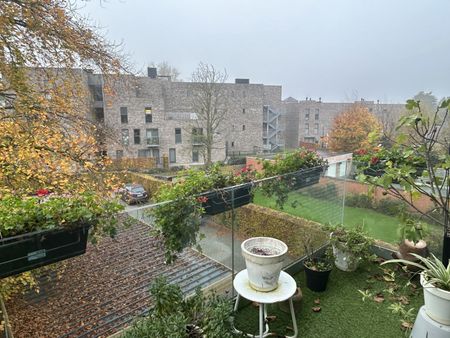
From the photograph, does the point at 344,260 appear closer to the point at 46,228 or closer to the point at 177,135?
the point at 46,228

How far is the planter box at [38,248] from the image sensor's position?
131 centimetres

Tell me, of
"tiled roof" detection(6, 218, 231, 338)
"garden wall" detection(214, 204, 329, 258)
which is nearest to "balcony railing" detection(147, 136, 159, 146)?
"tiled roof" detection(6, 218, 231, 338)

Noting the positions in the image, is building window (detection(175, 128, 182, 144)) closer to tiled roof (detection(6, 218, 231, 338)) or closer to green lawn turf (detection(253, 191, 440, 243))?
tiled roof (detection(6, 218, 231, 338))

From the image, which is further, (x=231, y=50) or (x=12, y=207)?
(x=231, y=50)

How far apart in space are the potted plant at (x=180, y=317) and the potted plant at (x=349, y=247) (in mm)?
1893

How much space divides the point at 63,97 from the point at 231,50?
1306 centimetres

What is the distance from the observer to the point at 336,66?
498 inches

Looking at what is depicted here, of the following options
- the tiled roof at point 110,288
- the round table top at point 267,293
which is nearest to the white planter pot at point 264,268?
the round table top at point 267,293

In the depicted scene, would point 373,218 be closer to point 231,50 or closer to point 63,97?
point 63,97

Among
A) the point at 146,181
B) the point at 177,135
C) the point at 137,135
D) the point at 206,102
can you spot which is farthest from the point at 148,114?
the point at 146,181

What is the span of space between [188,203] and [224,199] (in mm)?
425

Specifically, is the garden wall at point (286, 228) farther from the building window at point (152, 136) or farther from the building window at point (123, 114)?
the building window at point (123, 114)

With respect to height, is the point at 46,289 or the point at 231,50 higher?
the point at 231,50

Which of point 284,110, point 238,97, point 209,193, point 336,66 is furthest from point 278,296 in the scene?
point 284,110
